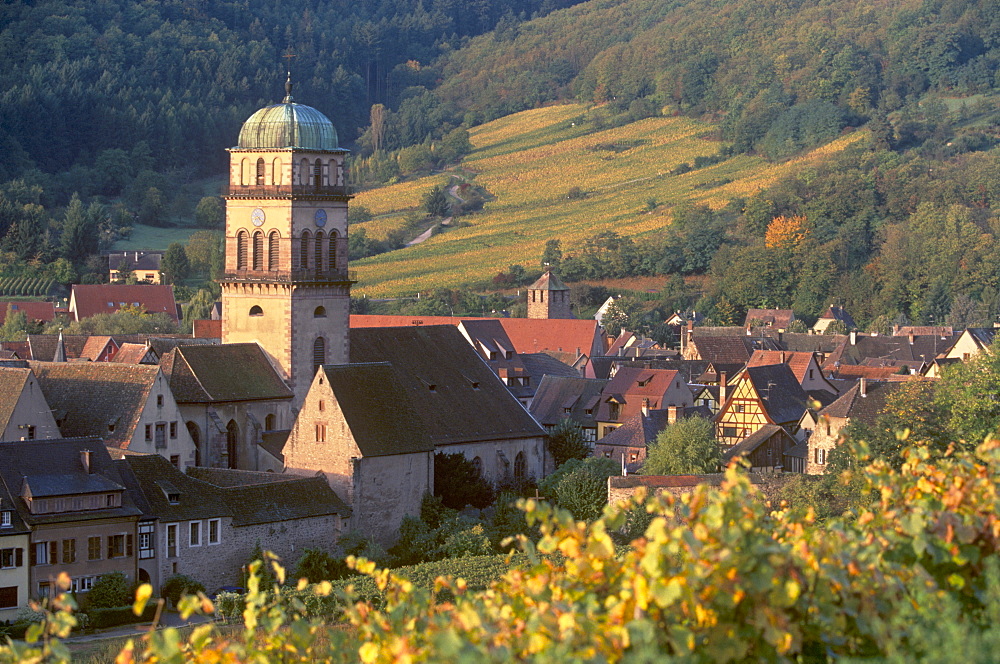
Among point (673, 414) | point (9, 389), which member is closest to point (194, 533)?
point (9, 389)

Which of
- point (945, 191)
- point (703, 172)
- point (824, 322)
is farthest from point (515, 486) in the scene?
point (703, 172)

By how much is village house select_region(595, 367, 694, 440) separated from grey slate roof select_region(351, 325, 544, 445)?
30.5ft

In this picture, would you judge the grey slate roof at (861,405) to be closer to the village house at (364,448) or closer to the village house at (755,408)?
the village house at (755,408)

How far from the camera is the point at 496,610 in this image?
48.1 ft

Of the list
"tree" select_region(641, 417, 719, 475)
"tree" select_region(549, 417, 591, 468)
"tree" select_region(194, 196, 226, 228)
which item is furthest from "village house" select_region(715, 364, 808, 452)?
"tree" select_region(194, 196, 226, 228)

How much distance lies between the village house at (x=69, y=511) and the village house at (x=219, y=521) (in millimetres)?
639

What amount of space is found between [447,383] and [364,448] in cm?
824

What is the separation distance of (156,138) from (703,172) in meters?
57.4

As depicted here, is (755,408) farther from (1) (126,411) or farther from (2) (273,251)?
(1) (126,411)

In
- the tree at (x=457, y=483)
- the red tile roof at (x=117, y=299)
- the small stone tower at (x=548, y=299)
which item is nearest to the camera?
the tree at (x=457, y=483)

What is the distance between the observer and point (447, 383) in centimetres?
5406

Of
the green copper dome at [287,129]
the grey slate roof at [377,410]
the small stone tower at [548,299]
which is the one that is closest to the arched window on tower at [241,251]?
the green copper dome at [287,129]

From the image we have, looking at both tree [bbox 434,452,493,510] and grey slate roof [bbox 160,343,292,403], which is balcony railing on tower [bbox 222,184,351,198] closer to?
grey slate roof [bbox 160,343,292,403]

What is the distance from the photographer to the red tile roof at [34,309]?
9962 centimetres
